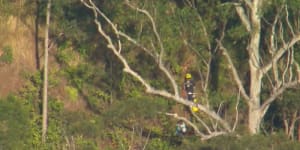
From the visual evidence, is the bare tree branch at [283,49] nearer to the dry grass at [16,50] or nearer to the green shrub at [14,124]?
the green shrub at [14,124]

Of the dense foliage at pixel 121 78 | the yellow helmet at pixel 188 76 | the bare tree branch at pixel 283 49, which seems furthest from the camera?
the yellow helmet at pixel 188 76

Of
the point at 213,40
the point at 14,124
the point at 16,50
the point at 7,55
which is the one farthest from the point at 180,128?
the point at 7,55

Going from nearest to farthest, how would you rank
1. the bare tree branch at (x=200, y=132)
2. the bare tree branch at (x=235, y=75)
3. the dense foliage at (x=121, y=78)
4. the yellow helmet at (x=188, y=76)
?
the bare tree branch at (x=200, y=132), the bare tree branch at (x=235, y=75), the dense foliage at (x=121, y=78), the yellow helmet at (x=188, y=76)

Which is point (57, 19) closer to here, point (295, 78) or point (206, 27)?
point (206, 27)

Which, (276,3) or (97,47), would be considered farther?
(97,47)

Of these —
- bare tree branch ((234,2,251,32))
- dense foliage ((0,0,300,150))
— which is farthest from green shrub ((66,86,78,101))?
bare tree branch ((234,2,251,32))

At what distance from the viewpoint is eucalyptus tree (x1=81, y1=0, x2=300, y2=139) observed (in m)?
39.5

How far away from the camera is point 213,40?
140ft

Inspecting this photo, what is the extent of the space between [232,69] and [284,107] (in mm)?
2746

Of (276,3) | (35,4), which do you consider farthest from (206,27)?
(35,4)

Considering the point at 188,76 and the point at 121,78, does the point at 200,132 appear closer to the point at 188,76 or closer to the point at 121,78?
the point at 188,76

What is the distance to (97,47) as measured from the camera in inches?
1732

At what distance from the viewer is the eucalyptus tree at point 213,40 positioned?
130 ft

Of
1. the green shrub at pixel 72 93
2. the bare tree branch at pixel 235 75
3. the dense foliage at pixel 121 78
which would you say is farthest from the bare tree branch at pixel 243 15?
the green shrub at pixel 72 93
